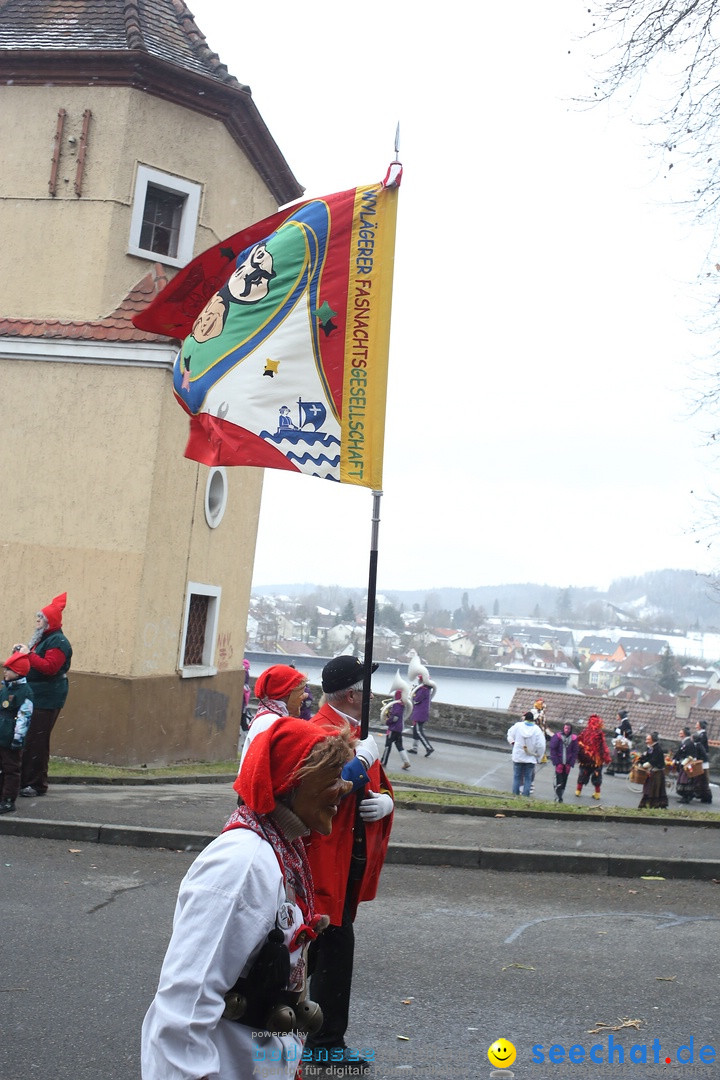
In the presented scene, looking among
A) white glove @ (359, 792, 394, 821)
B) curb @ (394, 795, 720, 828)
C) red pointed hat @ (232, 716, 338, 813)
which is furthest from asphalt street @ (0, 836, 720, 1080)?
curb @ (394, 795, 720, 828)

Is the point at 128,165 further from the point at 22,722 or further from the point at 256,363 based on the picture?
the point at 256,363

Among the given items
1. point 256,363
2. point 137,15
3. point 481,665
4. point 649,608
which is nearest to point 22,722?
point 256,363

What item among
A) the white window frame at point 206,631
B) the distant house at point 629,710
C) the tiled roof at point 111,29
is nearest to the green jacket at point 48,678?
the white window frame at point 206,631

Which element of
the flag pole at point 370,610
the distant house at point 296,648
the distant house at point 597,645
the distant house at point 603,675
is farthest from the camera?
the distant house at point 597,645

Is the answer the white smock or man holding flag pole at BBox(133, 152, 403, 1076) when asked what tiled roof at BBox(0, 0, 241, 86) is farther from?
the white smock

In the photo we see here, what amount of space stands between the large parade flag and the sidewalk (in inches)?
166

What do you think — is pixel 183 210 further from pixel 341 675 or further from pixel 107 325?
pixel 341 675

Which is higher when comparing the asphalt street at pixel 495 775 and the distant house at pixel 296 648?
the distant house at pixel 296 648

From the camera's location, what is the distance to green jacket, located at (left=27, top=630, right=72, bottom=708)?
37.3ft

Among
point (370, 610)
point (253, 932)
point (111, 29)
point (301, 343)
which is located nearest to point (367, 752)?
point (370, 610)

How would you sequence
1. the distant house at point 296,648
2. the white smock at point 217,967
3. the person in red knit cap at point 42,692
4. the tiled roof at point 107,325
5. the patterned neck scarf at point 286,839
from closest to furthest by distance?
the white smock at point 217,967
the patterned neck scarf at point 286,839
the person in red knit cap at point 42,692
the tiled roof at point 107,325
the distant house at point 296,648

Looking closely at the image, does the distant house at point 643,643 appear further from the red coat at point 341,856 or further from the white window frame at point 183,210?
the red coat at point 341,856

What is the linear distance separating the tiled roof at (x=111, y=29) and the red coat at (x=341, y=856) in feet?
45.6

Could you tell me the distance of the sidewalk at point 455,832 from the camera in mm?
9641
